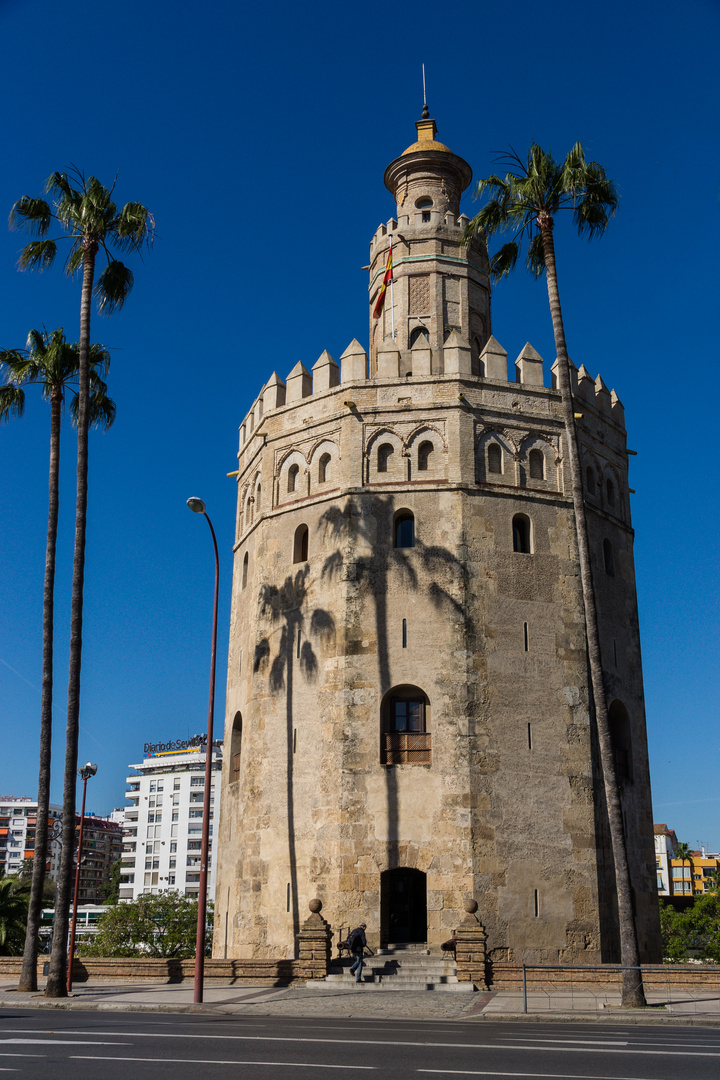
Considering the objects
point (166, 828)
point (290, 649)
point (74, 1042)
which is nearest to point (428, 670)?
point (290, 649)

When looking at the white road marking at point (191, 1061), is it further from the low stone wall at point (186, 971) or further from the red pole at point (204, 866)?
the low stone wall at point (186, 971)

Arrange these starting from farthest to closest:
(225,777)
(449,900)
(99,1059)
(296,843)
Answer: (225,777), (296,843), (449,900), (99,1059)

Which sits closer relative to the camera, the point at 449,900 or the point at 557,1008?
the point at 557,1008

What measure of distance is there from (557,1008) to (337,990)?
484 cm

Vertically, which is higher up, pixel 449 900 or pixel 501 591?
pixel 501 591

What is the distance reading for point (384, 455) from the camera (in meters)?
25.1

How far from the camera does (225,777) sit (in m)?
27.8

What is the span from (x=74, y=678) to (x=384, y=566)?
26.7ft

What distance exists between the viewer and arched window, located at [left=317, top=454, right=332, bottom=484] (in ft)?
84.4

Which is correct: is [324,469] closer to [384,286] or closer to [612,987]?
[384,286]

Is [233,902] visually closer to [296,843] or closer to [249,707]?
[296,843]

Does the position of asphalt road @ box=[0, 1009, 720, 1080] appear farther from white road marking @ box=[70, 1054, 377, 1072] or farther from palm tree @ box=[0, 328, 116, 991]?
palm tree @ box=[0, 328, 116, 991]

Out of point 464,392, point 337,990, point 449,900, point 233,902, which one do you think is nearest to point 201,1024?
point 337,990

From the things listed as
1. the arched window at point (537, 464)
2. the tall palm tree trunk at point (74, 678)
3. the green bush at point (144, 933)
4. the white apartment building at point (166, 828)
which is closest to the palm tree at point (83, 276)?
the tall palm tree trunk at point (74, 678)
